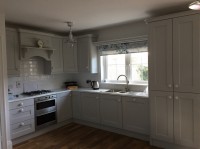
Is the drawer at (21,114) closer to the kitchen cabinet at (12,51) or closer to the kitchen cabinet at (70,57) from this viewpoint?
the kitchen cabinet at (12,51)

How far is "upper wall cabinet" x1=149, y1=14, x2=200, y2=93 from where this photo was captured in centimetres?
257

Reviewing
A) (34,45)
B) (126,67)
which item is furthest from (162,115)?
(34,45)

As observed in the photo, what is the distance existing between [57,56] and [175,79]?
2801 millimetres

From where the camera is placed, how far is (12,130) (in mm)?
3156

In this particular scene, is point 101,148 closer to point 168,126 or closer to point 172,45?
point 168,126

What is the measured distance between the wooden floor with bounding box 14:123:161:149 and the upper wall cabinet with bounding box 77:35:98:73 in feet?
4.91

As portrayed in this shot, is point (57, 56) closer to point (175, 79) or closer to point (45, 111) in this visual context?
point (45, 111)

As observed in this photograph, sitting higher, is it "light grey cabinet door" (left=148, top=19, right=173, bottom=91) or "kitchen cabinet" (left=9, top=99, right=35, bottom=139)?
"light grey cabinet door" (left=148, top=19, right=173, bottom=91)

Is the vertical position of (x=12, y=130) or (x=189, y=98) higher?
(x=189, y=98)

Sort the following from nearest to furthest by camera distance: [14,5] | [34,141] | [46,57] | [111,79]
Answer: [14,5] → [34,141] → [46,57] → [111,79]

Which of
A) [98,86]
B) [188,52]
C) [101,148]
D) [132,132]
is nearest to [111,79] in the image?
[98,86]

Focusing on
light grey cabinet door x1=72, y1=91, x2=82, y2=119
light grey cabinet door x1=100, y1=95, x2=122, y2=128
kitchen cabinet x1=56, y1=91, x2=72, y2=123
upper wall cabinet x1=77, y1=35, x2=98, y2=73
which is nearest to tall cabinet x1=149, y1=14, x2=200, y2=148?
light grey cabinet door x1=100, y1=95, x2=122, y2=128

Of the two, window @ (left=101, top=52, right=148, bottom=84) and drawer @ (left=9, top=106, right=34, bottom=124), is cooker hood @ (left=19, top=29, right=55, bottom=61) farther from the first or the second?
window @ (left=101, top=52, right=148, bottom=84)

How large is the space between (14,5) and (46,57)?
1693 millimetres
